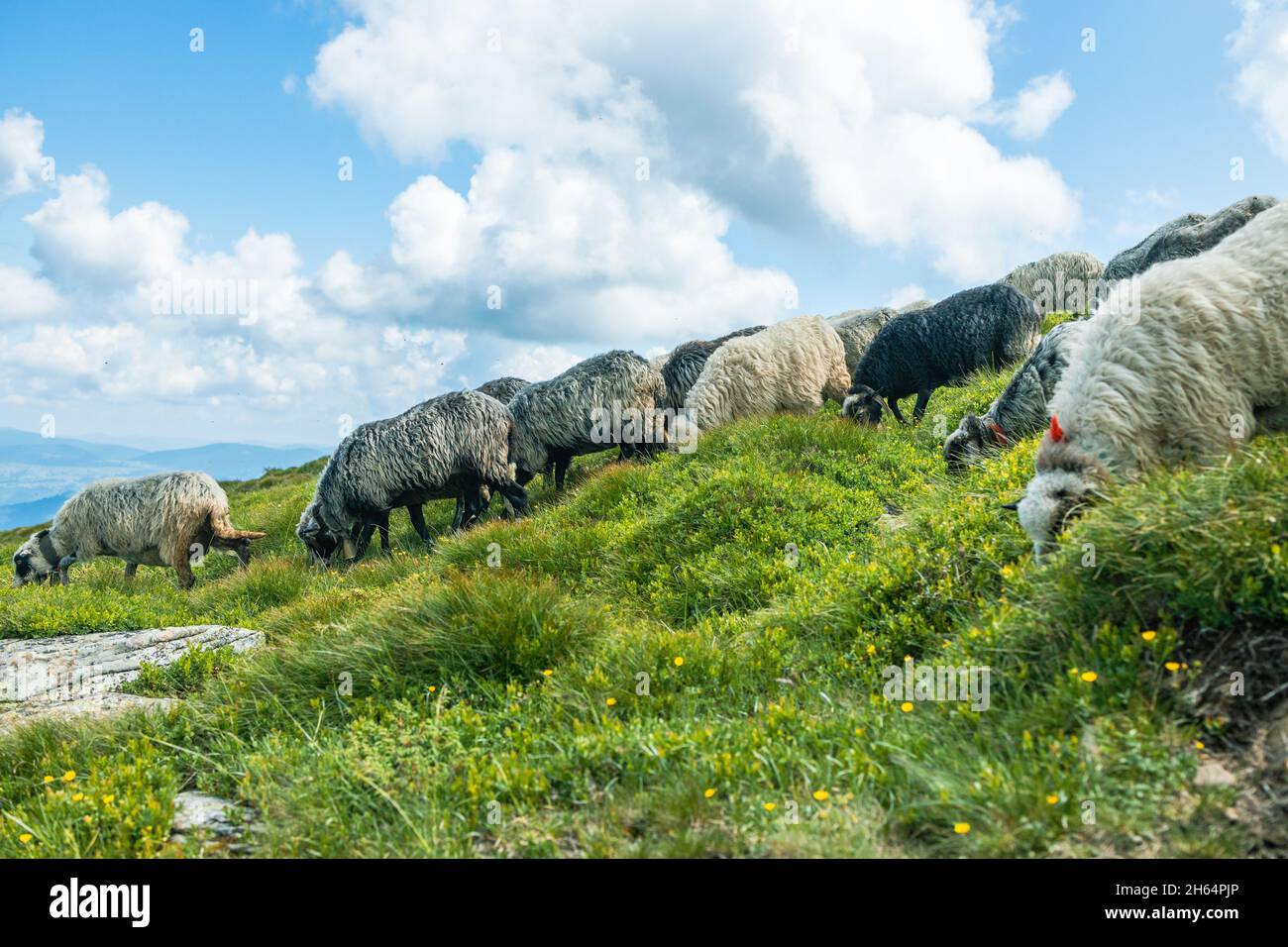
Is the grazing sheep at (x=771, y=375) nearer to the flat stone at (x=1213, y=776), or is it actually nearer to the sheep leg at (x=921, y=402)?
the sheep leg at (x=921, y=402)

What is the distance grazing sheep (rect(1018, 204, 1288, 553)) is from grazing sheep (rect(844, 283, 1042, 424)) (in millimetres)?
7575

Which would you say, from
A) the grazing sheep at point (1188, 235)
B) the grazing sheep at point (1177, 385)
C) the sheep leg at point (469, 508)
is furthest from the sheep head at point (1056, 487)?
the grazing sheep at point (1188, 235)

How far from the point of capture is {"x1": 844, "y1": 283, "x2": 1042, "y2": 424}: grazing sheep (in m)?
12.8

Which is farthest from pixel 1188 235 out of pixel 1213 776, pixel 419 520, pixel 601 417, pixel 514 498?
pixel 1213 776

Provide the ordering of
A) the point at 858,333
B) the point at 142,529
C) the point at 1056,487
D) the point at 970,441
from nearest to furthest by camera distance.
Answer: the point at 1056,487 < the point at 970,441 < the point at 142,529 < the point at 858,333

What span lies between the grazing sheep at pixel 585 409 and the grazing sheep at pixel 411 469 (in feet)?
2.36

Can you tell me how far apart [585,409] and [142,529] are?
867 centimetres

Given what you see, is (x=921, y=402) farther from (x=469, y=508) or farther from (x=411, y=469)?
(x=411, y=469)

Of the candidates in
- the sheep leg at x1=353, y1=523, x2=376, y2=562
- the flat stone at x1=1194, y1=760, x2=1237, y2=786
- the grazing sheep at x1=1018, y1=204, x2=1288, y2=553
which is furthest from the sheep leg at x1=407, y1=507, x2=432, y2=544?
the flat stone at x1=1194, y1=760, x2=1237, y2=786

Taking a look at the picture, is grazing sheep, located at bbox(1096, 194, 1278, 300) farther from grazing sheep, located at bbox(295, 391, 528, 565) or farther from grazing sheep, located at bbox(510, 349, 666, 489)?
grazing sheep, located at bbox(295, 391, 528, 565)

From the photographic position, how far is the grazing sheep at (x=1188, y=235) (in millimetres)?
14547

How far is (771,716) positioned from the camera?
3.85 metres
